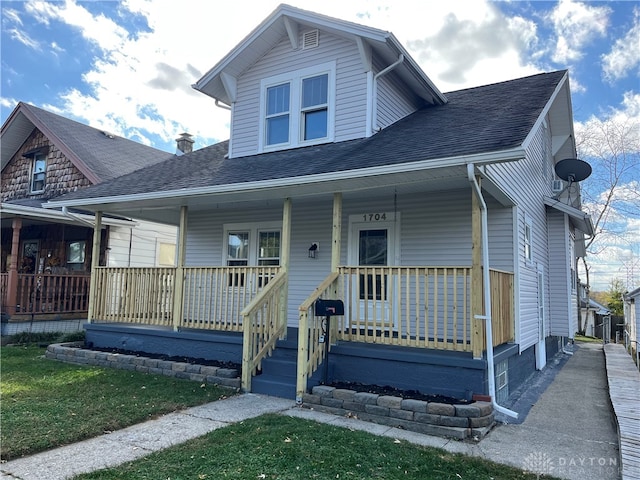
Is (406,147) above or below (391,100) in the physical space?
below

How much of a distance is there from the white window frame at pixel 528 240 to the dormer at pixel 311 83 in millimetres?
3101

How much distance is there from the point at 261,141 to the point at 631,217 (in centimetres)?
2371

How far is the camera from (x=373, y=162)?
596 centimetres

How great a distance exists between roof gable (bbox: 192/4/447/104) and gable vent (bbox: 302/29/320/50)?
4.7 inches

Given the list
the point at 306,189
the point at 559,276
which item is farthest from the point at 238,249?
the point at 559,276

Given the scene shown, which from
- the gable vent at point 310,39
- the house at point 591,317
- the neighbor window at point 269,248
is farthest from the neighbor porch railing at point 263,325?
the house at point 591,317

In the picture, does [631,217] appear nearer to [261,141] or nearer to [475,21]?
[475,21]

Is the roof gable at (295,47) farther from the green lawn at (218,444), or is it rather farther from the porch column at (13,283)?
the green lawn at (218,444)

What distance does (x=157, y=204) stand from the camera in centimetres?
837

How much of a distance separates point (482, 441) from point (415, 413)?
2.36 feet

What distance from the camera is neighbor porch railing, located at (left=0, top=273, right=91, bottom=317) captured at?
35.9ft

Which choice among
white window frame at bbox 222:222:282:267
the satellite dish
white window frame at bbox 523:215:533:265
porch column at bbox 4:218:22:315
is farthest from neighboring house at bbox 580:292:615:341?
porch column at bbox 4:218:22:315

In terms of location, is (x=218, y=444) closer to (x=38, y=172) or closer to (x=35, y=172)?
(x=38, y=172)

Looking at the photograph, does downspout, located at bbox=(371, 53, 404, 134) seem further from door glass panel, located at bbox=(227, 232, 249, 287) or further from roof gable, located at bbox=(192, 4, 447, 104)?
door glass panel, located at bbox=(227, 232, 249, 287)
